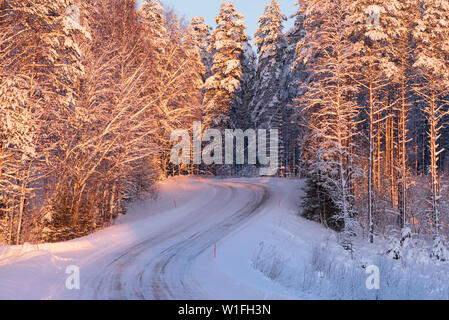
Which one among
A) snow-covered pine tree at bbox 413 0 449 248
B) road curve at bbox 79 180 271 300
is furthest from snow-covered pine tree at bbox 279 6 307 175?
road curve at bbox 79 180 271 300

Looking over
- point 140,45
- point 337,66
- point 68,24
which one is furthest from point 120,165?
point 337,66

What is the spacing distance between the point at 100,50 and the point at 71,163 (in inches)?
239

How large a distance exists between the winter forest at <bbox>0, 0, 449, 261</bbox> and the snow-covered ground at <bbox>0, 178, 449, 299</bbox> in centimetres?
190

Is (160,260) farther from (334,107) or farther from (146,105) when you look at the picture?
(334,107)

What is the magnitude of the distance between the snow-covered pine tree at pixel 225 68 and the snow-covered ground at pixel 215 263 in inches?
594

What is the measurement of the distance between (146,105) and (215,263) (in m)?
10.8

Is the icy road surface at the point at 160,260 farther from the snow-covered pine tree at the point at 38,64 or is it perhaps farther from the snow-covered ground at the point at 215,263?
the snow-covered pine tree at the point at 38,64

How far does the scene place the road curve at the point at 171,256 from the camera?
8430 mm

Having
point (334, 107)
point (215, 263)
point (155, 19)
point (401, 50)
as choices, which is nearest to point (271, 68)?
point (155, 19)

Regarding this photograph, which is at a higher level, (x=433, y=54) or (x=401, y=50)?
(x=401, y=50)

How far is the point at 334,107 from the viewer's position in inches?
789

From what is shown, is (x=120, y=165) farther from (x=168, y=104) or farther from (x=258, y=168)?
(x=258, y=168)

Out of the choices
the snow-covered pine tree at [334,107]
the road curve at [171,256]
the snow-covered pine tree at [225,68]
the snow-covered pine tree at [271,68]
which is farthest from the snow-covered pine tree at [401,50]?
the snow-covered pine tree at [271,68]

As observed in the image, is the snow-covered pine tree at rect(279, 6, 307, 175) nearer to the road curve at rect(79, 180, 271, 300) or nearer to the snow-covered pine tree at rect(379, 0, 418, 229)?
the snow-covered pine tree at rect(379, 0, 418, 229)
